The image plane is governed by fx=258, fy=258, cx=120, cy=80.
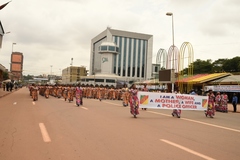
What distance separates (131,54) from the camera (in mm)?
103438

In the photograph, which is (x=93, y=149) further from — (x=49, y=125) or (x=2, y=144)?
(x=49, y=125)

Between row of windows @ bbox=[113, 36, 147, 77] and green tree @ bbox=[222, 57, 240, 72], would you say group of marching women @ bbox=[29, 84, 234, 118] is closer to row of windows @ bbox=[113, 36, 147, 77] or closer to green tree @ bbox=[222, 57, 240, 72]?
green tree @ bbox=[222, 57, 240, 72]

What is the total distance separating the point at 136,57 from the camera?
10406 cm

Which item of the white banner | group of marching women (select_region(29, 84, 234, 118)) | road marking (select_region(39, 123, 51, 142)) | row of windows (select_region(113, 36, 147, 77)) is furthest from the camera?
row of windows (select_region(113, 36, 147, 77))

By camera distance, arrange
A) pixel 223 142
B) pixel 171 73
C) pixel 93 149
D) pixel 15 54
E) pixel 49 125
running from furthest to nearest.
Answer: pixel 15 54 < pixel 171 73 < pixel 49 125 < pixel 223 142 < pixel 93 149

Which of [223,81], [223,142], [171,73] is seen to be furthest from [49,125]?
[223,81]

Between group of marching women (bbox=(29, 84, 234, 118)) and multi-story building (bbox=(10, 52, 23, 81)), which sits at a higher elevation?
multi-story building (bbox=(10, 52, 23, 81))

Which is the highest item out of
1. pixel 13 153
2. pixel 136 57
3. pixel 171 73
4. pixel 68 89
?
pixel 136 57

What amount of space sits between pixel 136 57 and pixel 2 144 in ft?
323

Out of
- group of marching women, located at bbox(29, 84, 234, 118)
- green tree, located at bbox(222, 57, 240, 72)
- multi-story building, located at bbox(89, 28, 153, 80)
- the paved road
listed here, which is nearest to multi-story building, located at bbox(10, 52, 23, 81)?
multi-story building, located at bbox(89, 28, 153, 80)

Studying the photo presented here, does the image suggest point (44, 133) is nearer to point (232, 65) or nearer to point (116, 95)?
point (116, 95)

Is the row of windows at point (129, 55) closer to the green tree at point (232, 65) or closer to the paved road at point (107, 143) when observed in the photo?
the green tree at point (232, 65)

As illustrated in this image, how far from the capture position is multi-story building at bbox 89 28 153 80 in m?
102

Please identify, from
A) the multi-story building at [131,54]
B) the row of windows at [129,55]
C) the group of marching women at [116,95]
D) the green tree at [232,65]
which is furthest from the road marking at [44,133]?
the row of windows at [129,55]
